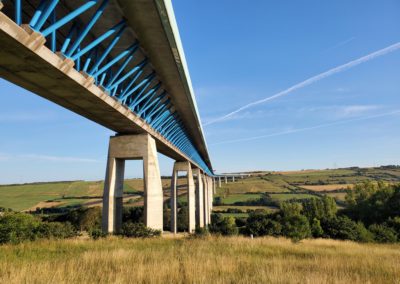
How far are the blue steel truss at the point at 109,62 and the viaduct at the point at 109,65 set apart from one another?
0.03m

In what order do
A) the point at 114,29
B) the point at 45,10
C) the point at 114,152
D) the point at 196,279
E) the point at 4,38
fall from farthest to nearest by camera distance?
the point at 114,152, the point at 114,29, the point at 45,10, the point at 4,38, the point at 196,279

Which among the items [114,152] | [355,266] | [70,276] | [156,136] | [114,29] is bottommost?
[355,266]

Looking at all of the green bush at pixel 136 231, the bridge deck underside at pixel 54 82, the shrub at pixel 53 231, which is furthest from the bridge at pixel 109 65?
the shrub at pixel 53 231

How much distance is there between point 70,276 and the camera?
5.50 m

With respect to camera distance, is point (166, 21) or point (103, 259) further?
point (166, 21)

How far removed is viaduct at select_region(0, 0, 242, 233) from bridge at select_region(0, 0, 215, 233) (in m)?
0.03

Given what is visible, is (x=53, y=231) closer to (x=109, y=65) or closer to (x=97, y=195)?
(x=109, y=65)

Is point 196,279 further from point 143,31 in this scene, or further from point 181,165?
point 181,165

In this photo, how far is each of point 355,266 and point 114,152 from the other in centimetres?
1601

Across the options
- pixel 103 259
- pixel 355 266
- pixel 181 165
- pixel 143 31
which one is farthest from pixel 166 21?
pixel 181 165

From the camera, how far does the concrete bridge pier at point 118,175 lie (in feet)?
63.5

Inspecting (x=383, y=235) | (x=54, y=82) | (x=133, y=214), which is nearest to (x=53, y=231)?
(x=54, y=82)

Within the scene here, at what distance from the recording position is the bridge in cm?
799

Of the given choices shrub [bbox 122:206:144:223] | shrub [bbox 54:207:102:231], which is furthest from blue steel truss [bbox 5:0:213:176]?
shrub [bbox 122:206:144:223]
